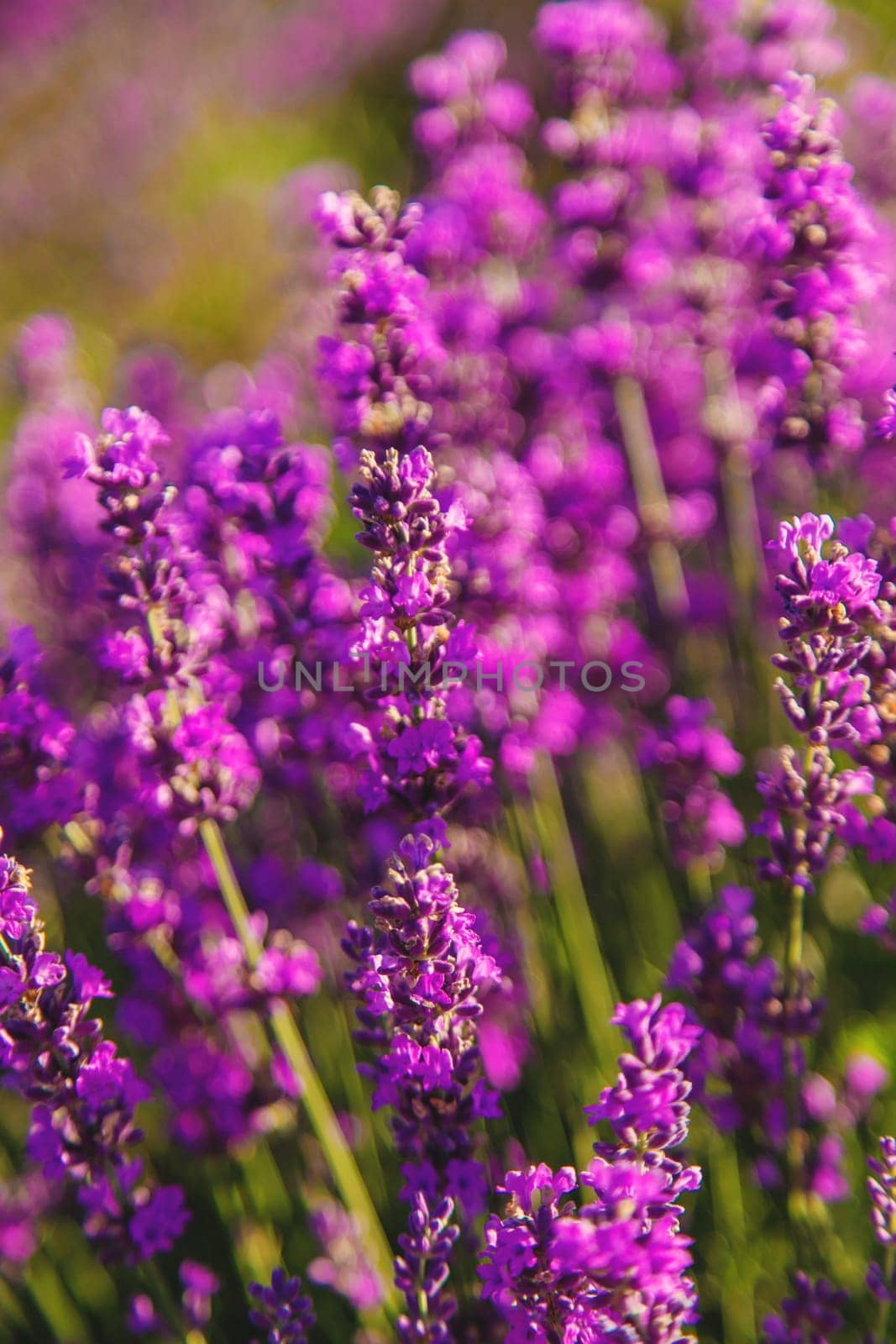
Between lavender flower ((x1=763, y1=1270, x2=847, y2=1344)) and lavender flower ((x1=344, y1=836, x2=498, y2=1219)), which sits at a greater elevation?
lavender flower ((x1=344, y1=836, x2=498, y2=1219))

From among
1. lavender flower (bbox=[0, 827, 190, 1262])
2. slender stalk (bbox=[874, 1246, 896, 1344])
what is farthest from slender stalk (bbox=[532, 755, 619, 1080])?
lavender flower (bbox=[0, 827, 190, 1262])

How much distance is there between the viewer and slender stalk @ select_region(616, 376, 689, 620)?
330cm

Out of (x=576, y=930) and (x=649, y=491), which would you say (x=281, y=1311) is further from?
(x=649, y=491)

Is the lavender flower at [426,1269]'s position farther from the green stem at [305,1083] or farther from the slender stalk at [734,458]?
the slender stalk at [734,458]

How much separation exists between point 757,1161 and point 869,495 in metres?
2.31

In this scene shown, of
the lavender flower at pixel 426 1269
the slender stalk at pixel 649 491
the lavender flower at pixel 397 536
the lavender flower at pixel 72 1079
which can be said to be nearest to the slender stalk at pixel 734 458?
the slender stalk at pixel 649 491

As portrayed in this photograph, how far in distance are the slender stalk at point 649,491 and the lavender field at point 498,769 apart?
0.02 m

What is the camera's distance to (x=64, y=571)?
3889mm

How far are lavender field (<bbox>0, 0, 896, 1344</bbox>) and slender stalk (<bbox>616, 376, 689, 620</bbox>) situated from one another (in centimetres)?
2

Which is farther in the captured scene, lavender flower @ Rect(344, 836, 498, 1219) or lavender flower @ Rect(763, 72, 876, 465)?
lavender flower @ Rect(763, 72, 876, 465)

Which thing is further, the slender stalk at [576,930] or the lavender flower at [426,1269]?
the slender stalk at [576,930]

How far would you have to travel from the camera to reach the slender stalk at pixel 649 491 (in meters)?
3.30

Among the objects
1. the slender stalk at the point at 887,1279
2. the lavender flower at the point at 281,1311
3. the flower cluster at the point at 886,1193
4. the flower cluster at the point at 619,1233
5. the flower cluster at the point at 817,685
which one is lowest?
the slender stalk at the point at 887,1279

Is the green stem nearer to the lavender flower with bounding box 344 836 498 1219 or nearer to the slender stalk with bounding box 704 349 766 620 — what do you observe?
the lavender flower with bounding box 344 836 498 1219
